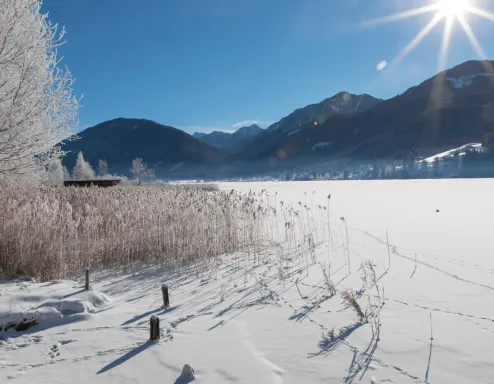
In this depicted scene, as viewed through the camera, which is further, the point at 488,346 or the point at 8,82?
the point at 8,82

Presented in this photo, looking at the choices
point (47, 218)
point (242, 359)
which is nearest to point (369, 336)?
point (242, 359)

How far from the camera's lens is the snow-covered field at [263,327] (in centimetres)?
288

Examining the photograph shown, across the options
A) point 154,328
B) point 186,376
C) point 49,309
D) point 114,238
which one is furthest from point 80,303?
point 114,238

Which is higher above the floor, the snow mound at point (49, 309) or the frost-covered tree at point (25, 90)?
the frost-covered tree at point (25, 90)

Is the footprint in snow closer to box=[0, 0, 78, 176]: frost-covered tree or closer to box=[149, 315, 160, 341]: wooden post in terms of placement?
box=[149, 315, 160, 341]: wooden post

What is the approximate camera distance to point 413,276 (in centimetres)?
559

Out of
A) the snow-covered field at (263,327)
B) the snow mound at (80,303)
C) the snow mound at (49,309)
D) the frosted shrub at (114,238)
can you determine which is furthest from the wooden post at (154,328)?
the frosted shrub at (114,238)

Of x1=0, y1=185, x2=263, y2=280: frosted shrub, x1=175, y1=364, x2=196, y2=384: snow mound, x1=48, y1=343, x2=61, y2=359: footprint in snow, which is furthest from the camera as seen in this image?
x1=0, y1=185, x2=263, y2=280: frosted shrub

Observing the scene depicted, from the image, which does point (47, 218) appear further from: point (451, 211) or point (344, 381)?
point (451, 211)

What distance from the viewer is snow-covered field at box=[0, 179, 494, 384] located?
9.46 feet

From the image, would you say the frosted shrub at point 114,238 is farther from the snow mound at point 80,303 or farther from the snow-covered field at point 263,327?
the snow mound at point 80,303

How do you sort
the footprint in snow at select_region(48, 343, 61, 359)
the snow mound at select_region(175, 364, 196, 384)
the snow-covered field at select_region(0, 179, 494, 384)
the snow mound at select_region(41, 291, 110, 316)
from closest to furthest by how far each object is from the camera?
the snow mound at select_region(175, 364, 196, 384)
the snow-covered field at select_region(0, 179, 494, 384)
the footprint in snow at select_region(48, 343, 61, 359)
the snow mound at select_region(41, 291, 110, 316)

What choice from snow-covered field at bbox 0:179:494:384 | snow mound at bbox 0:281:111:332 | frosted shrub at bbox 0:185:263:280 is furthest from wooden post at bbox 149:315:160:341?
frosted shrub at bbox 0:185:263:280

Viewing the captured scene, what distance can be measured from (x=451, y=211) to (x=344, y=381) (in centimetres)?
1426
